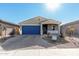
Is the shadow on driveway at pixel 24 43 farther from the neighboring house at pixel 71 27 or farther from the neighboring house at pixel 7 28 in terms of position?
the neighboring house at pixel 71 27

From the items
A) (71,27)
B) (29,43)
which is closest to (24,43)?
(29,43)

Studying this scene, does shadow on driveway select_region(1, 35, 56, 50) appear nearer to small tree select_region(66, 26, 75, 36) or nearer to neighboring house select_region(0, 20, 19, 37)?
neighboring house select_region(0, 20, 19, 37)

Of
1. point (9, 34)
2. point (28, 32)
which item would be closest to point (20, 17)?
point (9, 34)

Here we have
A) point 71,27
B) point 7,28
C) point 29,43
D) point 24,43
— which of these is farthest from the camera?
point 29,43

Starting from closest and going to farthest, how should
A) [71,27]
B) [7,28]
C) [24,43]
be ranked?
[7,28]
[71,27]
[24,43]

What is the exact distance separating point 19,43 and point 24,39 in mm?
467

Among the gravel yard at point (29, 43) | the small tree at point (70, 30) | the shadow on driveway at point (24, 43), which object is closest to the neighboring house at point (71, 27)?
the small tree at point (70, 30)

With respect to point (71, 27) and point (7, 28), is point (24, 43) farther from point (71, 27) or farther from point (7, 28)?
point (71, 27)

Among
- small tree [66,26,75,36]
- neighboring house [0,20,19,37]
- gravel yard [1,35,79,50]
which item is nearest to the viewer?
neighboring house [0,20,19,37]

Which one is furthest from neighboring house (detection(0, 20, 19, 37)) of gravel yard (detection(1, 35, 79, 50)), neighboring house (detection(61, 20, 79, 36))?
neighboring house (detection(61, 20, 79, 36))

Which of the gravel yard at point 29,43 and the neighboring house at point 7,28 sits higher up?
the neighboring house at point 7,28

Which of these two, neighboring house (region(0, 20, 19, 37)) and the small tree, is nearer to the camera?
neighboring house (region(0, 20, 19, 37))

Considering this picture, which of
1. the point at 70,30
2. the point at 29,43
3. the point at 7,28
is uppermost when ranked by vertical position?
the point at 7,28

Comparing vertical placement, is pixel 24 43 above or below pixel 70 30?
below
